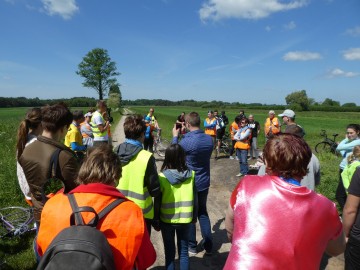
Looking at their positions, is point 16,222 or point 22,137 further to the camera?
point 16,222

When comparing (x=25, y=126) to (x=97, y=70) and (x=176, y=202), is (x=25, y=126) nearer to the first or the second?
(x=176, y=202)

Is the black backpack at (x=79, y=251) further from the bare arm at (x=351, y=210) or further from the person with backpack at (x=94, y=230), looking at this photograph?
the bare arm at (x=351, y=210)

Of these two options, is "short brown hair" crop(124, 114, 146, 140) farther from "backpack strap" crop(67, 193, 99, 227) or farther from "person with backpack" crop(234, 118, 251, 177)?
"person with backpack" crop(234, 118, 251, 177)

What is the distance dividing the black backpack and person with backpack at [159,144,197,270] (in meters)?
1.91

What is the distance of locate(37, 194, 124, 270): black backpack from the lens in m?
1.25

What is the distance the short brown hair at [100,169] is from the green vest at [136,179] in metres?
1.08

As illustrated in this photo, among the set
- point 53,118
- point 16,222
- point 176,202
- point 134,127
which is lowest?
point 16,222

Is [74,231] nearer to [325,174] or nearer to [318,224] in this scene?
[318,224]

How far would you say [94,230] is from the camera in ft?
4.47

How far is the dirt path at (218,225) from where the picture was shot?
3.91m

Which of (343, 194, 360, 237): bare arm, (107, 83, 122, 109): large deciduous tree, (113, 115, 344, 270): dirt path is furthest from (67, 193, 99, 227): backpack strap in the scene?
(107, 83, 122, 109): large deciduous tree

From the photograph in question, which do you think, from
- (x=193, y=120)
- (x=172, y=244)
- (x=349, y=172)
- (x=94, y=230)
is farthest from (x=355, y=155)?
(x=94, y=230)

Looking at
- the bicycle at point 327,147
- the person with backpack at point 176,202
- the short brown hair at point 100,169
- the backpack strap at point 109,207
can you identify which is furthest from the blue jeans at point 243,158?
the bicycle at point 327,147

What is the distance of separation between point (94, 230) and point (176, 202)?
1.99 m
